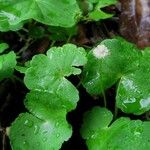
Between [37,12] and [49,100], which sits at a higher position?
[37,12]

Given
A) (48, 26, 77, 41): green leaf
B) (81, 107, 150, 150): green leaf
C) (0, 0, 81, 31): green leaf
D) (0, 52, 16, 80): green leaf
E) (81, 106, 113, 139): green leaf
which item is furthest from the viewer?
(48, 26, 77, 41): green leaf

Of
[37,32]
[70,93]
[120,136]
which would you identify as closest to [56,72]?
[70,93]

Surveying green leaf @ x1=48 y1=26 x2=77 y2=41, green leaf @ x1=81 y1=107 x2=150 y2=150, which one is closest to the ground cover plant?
green leaf @ x1=81 y1=107 x2=150 y2=150

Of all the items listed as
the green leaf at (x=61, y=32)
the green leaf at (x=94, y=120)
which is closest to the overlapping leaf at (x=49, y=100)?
the green leaf at (x=94, y=120)

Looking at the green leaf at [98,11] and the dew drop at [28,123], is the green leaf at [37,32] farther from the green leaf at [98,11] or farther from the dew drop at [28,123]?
the dew drop at [28,123]

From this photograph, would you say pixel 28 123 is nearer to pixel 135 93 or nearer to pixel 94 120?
pixel 94 120

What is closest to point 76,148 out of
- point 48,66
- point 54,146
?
point 54,146

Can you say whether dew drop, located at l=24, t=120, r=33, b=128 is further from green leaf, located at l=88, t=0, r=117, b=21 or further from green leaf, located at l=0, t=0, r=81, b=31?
green leaf, located at l=88, t=0, r=117, b=21
